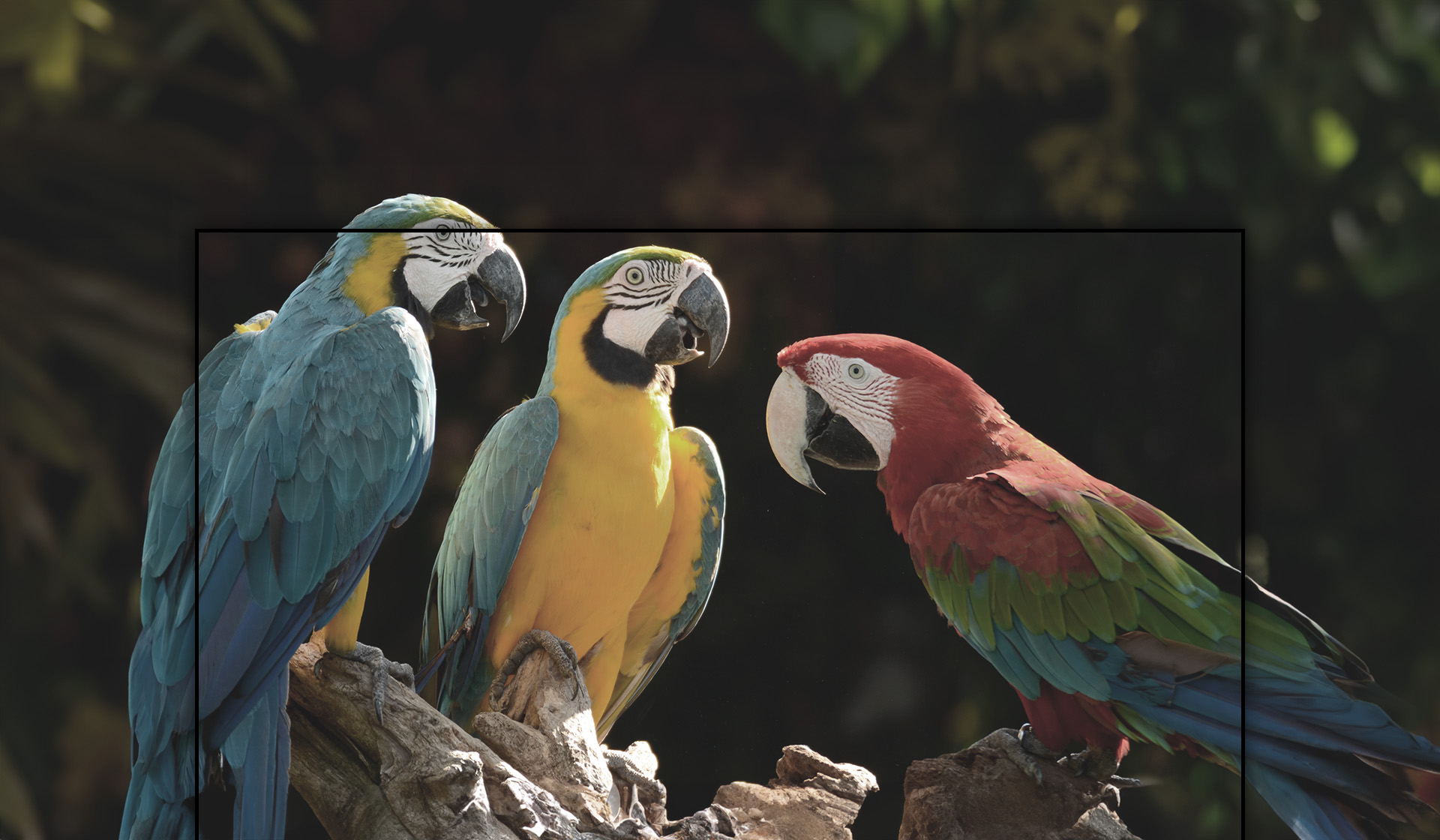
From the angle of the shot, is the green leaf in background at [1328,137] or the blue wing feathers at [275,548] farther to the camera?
the green leaf in background at [1328,137]

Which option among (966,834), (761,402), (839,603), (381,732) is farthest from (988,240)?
(381,732)

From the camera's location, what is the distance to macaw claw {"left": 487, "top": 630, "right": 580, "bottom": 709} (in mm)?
1073

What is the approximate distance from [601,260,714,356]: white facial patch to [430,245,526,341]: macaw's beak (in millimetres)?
90

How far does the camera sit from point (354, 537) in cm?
101

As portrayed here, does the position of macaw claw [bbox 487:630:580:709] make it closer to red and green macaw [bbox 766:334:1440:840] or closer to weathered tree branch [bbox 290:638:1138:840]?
weathered tree branch [bbox 290:638:1138:840]

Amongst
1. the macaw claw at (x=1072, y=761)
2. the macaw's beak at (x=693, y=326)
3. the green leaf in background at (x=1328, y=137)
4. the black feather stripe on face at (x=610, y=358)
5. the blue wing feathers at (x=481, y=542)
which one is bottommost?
the macaw claw at (x=1072, y=761)

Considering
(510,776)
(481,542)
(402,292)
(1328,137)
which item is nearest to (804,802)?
(510,776)

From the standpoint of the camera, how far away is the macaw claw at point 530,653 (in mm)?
1073

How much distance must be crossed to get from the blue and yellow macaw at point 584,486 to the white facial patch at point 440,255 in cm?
10

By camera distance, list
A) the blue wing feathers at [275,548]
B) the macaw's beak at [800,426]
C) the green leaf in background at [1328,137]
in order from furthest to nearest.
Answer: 1. the green leaf in background at [1328,137]
2. the macaw's beak at [800,426]
3. the blue wing feathers at [275,548]

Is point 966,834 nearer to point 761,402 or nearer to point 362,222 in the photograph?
point 761,402

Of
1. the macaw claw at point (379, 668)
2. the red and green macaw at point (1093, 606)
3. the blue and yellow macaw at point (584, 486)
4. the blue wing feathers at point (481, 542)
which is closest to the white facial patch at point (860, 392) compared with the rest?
the red and green macaw at point (1093, 606)

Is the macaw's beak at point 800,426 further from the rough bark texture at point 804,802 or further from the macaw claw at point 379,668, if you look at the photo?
the macaw claw at point 379,668

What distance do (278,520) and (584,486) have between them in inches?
11.0
